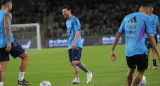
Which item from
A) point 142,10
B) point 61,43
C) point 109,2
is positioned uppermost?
point 109,2

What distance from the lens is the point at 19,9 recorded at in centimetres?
4366

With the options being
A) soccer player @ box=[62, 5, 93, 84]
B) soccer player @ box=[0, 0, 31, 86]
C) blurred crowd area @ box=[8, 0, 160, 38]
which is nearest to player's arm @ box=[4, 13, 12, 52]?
soccer player @ box=[0, 0, 31, 86]

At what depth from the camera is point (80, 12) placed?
4119 cm

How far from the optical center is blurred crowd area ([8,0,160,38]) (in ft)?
125

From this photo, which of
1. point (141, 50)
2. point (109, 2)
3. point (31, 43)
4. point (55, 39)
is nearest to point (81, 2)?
point (109, 2)

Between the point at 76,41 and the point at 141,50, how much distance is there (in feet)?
9.46

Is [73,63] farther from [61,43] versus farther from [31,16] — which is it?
[31,16]

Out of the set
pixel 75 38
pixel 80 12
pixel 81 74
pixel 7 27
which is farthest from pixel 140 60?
pixel 80 12

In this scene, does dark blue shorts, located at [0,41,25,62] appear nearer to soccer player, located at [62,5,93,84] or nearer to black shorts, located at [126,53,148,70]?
soccer player, located at [62,5,93,84]

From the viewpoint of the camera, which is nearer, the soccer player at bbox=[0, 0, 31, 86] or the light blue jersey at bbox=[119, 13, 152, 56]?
the light blue jersey at bbox=[119, 13, 152, 56]

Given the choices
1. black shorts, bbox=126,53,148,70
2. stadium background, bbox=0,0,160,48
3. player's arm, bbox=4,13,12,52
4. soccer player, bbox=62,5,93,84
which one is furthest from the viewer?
stadium background, bbox=0,0,160,48

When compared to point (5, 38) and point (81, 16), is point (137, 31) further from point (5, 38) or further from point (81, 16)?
point (81, 16)

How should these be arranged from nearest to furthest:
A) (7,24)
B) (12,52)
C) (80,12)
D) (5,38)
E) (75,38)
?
(7,24), (5,38), (12,52), (75,38), (80,12)

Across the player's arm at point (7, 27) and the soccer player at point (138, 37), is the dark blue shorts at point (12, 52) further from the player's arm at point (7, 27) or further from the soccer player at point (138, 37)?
the soccer player at point (138, 37)
